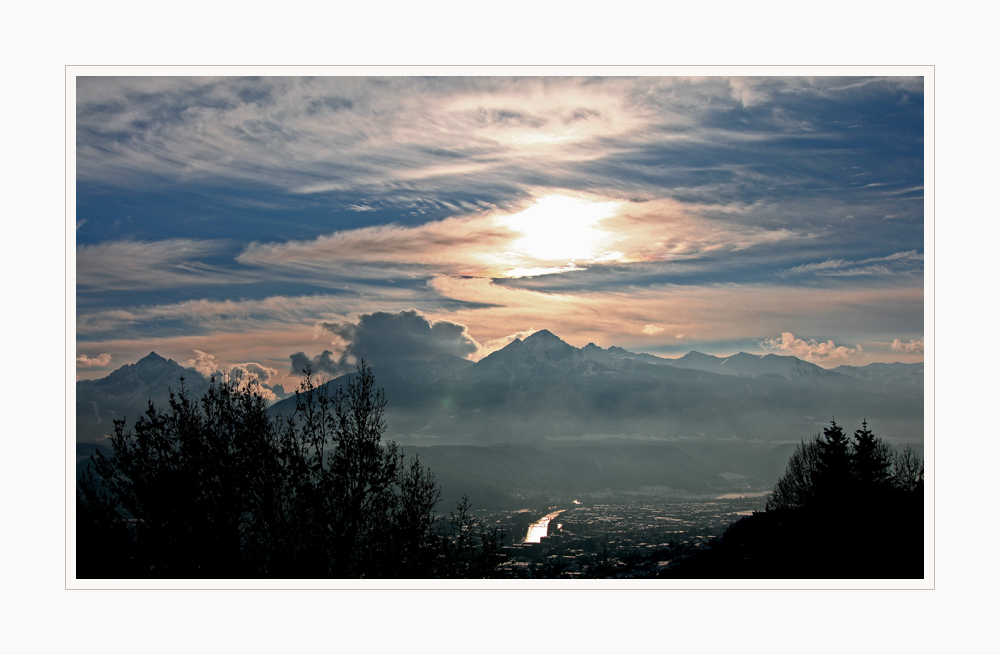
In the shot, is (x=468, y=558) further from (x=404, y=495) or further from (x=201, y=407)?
(x=201, y=407)

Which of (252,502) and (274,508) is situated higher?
(252,502)

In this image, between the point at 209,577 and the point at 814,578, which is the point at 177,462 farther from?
the point at 814,578

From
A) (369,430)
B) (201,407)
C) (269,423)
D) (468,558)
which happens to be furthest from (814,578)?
(201,407)

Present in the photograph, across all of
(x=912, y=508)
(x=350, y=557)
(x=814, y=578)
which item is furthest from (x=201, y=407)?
(x=912, y=508)

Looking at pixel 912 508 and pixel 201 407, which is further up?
pixel 201 407

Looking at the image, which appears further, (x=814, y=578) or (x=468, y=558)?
(x=468, y=558)
